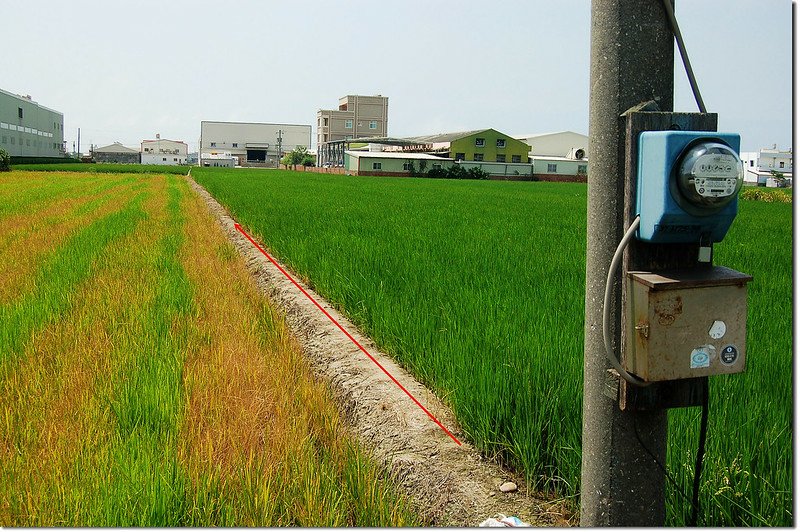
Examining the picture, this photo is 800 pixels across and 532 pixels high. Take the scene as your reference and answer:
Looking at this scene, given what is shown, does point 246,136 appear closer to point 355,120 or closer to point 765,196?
point 355,120

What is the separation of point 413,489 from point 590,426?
91 cm

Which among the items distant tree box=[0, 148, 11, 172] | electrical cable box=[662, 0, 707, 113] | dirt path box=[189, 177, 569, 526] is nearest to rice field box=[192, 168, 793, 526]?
dirt path box=[189, 177, 569, 526]

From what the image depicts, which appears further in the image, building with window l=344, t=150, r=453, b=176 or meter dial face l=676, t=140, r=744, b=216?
building with window l=344, t=150, r=453, b=176

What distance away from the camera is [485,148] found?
5684cm

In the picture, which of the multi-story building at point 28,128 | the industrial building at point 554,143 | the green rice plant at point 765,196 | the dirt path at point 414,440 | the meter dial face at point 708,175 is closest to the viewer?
the meter dial face at point 708,175

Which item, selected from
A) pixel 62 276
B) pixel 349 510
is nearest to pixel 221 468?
pixel 349 510

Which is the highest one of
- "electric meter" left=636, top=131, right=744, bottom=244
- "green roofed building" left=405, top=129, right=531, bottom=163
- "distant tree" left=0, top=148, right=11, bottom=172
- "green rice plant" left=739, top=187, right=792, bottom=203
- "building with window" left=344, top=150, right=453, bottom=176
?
"green roofed building" left=405, top=129, right=531, bottom=163

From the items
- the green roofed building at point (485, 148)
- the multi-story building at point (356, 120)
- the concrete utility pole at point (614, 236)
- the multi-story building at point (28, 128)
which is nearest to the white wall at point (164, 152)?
the multi-story building at point (28, 128)

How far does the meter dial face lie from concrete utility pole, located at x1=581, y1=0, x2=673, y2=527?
157 mm

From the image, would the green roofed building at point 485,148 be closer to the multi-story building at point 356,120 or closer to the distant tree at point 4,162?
the multi-story building at point 356,120

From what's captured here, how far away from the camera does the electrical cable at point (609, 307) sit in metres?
1.48

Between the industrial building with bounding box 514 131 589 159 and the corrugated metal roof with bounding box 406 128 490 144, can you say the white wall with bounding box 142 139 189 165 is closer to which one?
the corrugated metal roof with bounding box 406 128 490 144

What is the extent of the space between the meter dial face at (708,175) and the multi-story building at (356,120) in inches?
3218

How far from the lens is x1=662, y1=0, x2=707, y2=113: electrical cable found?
1.54m
